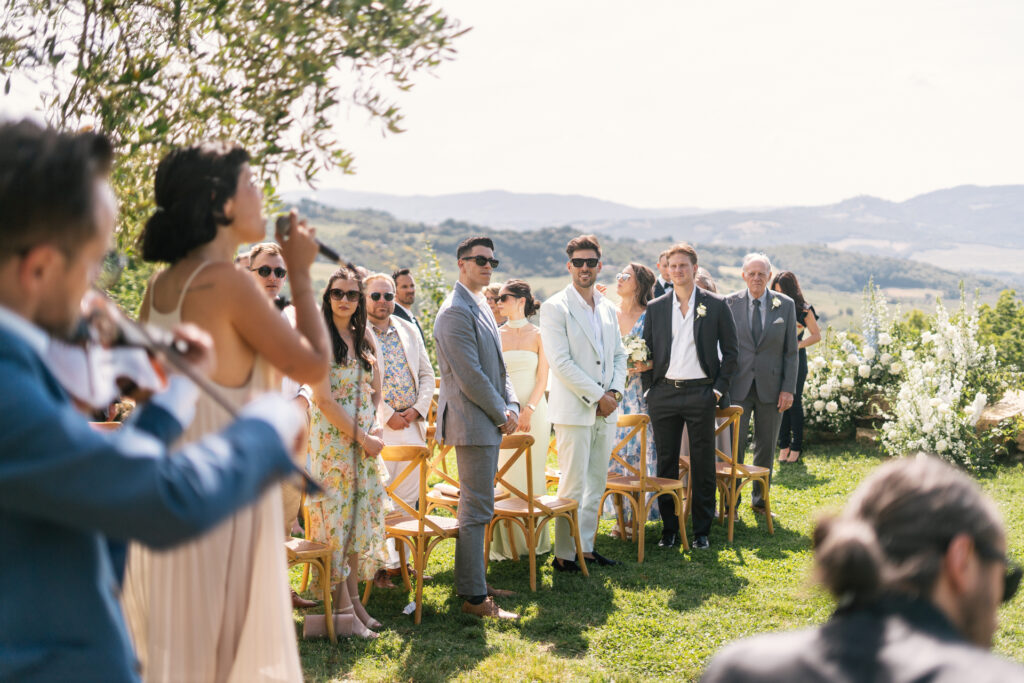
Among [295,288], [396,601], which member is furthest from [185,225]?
[396,601]

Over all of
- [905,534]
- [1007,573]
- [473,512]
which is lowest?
[473,512]

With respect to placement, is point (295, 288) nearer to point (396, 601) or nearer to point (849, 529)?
point (849, 529)

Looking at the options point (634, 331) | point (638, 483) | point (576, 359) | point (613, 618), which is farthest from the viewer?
point (634, 331)

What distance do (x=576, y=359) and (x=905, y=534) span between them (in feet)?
19.9

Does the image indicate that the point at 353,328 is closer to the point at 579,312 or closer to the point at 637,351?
the point at 579,312

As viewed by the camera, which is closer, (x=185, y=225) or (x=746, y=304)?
(x=185, y=225)

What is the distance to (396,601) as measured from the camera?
6.53 meters

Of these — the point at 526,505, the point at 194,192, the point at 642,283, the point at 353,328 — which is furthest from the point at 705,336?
the point at 194,192

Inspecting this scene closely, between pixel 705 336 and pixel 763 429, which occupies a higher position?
pixel 705 336

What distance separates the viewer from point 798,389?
1181 cm

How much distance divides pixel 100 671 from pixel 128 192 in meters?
2.51

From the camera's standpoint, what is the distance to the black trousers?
7992 millimetres

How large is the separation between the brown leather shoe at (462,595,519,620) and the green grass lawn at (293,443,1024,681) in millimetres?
75

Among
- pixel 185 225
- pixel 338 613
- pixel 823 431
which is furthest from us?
pixel 823 431
